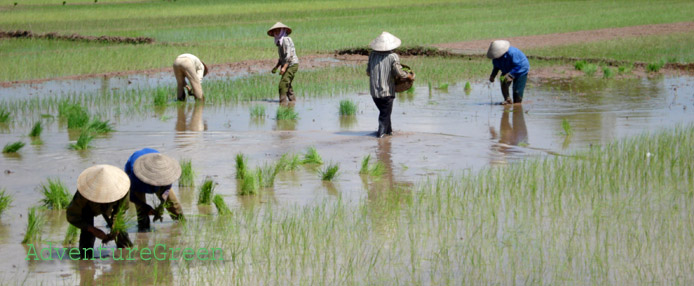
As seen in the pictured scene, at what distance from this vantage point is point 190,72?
12.5 meters

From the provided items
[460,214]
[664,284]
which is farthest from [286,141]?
[664,284]

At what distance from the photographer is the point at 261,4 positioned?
38.5 meters

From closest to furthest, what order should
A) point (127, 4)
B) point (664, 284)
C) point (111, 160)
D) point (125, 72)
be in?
point (664, 284) < point (111, 160) < point (125, 72) < point (127, 4)

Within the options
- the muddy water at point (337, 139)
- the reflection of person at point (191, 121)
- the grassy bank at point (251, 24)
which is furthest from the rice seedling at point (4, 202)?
the grassy bank at point (251, 24)

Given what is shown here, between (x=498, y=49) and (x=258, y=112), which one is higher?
(x=498, y=49)

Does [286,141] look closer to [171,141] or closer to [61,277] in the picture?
[171,141]

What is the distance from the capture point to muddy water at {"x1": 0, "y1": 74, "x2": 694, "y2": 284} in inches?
274

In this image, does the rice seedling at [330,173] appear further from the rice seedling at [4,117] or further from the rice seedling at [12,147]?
the rice seedling at [4,117]

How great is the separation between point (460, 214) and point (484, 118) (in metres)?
5.11

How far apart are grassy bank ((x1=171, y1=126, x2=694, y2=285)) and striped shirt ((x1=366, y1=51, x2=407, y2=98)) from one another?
2.14 metres

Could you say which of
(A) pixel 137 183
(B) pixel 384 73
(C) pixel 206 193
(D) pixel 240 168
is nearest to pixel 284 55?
(B) pixel 384 73

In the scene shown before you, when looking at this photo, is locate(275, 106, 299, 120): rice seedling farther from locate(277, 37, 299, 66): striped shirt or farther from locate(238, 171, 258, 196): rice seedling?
locate(238, 171, 258, 196): rice seedling

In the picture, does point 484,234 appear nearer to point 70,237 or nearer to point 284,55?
point 70,237

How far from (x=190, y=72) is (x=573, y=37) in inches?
540
